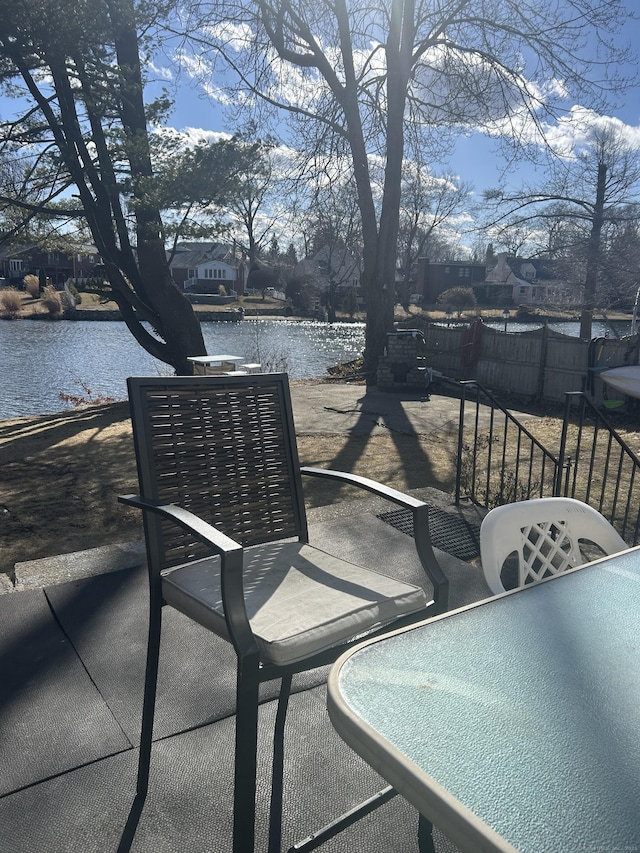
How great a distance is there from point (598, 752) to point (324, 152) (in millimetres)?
15824

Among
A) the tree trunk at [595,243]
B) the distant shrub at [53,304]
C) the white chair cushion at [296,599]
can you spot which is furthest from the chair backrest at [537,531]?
the distant shrub at [53,304]

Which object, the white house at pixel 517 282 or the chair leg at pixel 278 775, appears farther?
the white house at pixel 517 282

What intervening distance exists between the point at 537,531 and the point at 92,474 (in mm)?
5111

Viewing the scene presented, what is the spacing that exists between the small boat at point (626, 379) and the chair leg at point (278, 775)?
9.10 ft

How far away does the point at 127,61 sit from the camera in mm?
10430

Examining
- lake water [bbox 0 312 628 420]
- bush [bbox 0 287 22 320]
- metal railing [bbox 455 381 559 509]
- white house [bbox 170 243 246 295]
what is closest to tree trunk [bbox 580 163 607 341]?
lake water [bbox 0 312 628 420]

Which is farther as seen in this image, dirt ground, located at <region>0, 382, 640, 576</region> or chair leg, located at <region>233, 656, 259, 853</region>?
dirt ground, located at <region>0, 382, 640, 576</region>

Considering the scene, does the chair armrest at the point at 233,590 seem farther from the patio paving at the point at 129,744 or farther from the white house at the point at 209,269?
the white house at the point at 209,269

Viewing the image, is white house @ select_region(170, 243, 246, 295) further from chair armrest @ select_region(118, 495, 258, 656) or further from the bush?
chair armrest @ select_region(118, 495, 258, 656)

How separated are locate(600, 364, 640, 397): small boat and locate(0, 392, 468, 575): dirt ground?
2.00m

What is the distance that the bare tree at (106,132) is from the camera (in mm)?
8281

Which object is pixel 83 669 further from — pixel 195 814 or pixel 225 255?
pixel 225 255

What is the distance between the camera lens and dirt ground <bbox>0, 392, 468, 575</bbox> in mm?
4316

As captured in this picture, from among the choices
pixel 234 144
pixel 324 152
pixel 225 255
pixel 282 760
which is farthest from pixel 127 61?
pixel 225 255
